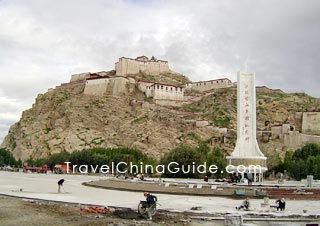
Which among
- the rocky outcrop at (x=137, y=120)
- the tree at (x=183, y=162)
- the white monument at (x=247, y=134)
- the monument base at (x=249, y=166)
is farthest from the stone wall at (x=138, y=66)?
the monument base at (x=249, y=166)

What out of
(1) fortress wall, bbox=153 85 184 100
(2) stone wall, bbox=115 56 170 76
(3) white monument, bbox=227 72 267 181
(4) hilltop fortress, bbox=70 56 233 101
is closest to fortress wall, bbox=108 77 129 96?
(4) hilltop fortress, bbox=70 56 233 101

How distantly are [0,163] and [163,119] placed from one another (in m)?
36.6

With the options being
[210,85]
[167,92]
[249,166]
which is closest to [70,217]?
[249,166]

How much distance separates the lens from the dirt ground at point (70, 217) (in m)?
16.2

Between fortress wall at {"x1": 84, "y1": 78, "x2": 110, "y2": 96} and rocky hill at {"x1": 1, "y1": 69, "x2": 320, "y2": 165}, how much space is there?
1752 millimetres

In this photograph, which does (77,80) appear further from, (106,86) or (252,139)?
(252,139)

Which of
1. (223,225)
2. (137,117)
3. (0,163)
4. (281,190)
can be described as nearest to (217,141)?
(137,117)

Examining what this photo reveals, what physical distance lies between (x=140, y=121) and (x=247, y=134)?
5247 cm

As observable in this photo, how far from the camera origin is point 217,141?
8581cm

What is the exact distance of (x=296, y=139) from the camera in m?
81.2

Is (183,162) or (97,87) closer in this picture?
(183,162)

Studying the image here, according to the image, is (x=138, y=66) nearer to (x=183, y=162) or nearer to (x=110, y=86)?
(x=110, y=86)

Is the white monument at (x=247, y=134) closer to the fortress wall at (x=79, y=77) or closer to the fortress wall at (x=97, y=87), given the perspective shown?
the fortress wall at (x=97, y=87)

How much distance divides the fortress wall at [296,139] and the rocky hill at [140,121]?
149cm
